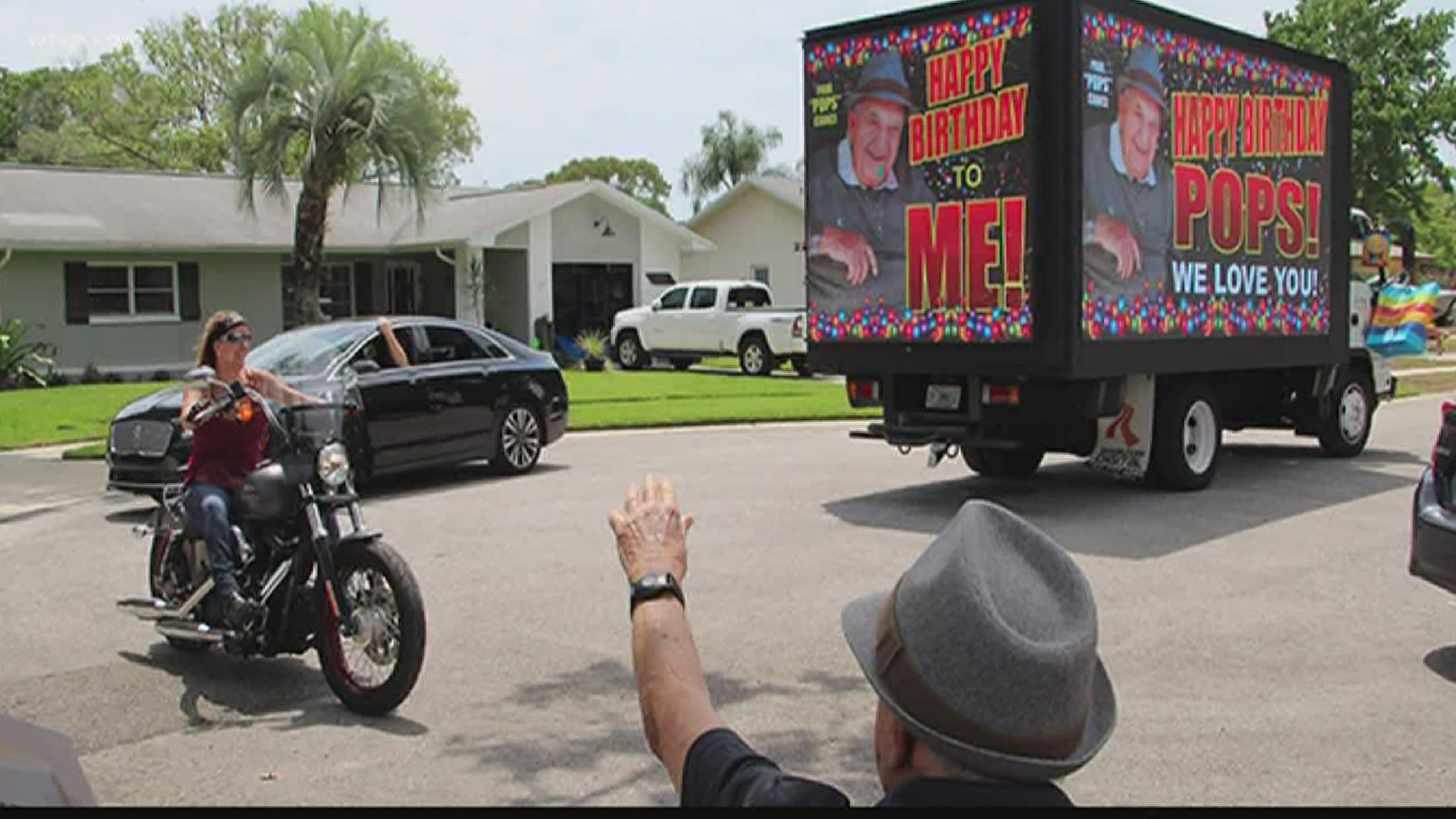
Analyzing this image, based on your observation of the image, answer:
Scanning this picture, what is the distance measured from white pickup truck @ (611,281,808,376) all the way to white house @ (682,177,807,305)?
894 centimetres

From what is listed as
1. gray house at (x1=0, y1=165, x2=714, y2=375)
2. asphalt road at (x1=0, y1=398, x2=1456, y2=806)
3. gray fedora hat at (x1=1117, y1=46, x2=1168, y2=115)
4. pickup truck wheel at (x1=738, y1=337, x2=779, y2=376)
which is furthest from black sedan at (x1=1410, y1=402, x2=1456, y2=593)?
pickup truck wheel at (x1=738, y1=337, x2=779, y2=376)

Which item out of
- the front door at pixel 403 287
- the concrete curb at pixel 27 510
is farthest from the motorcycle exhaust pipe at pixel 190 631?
the front door at pixel 403 287

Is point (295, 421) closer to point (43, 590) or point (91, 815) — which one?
point (43, 590)

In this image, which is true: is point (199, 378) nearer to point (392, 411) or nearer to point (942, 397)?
point (392, 411)

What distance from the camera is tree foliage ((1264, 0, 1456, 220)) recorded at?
165ft

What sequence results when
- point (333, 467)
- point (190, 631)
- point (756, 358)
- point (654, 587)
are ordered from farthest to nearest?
point (756, 358)
point (190, 631)
point (333, 467)
point (654, 587)

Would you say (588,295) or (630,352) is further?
(588,295)

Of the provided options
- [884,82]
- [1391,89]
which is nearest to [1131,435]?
[884,82]

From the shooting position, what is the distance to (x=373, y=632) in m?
6.02

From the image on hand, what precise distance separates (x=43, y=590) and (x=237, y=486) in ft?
9.81

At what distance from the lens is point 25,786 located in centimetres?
185

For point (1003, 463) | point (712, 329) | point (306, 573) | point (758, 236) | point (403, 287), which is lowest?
point (1003, 463)

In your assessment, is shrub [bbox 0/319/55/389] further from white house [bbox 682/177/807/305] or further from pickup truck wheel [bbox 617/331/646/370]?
white house [bbox 682/177/807/305]

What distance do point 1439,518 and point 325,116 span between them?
21.3 metres
